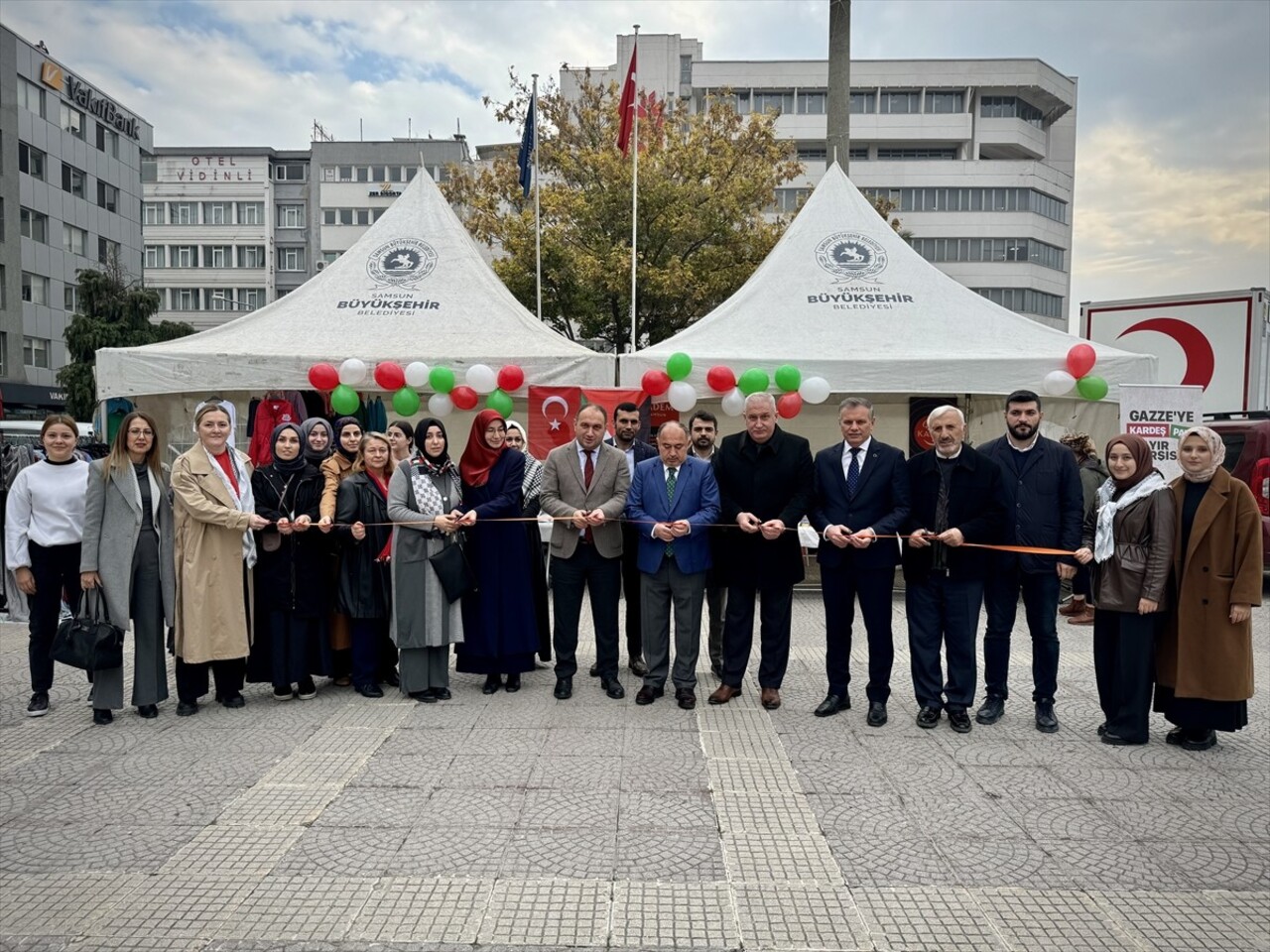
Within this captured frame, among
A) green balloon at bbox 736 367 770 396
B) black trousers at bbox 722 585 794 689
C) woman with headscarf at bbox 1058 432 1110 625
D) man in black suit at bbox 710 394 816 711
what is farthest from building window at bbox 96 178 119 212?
black trousers at bbox 722 585 794 689

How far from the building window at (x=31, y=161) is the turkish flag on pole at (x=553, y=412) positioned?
38.9 metres

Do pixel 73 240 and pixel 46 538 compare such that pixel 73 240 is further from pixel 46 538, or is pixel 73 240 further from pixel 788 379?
pixel 46 538

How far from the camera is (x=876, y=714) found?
529 cm

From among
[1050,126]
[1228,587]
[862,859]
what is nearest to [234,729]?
[862,859]

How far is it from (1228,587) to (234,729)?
5511 millimetres

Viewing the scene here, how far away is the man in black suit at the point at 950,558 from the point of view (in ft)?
16.9

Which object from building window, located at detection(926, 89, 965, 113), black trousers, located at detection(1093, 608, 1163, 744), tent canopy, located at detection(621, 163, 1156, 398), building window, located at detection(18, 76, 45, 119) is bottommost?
black trousers, located at detection(1093, 608, 1163, 744)

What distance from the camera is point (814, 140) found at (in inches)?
2050

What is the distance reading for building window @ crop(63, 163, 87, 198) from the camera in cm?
4041

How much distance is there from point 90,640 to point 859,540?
445cm

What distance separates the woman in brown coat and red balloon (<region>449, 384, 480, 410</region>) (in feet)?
22.6

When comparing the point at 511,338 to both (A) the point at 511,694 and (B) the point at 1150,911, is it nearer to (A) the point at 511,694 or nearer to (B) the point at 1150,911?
(A) the point at 511,694

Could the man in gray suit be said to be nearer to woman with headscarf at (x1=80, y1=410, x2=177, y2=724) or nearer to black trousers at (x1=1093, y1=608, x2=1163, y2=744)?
woman with headscarf at (x1=80, y1=410, x2=177, y2=724)

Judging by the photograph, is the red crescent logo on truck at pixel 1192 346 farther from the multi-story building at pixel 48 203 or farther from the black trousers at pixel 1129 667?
→ the multi-story building at pixel 48 203
